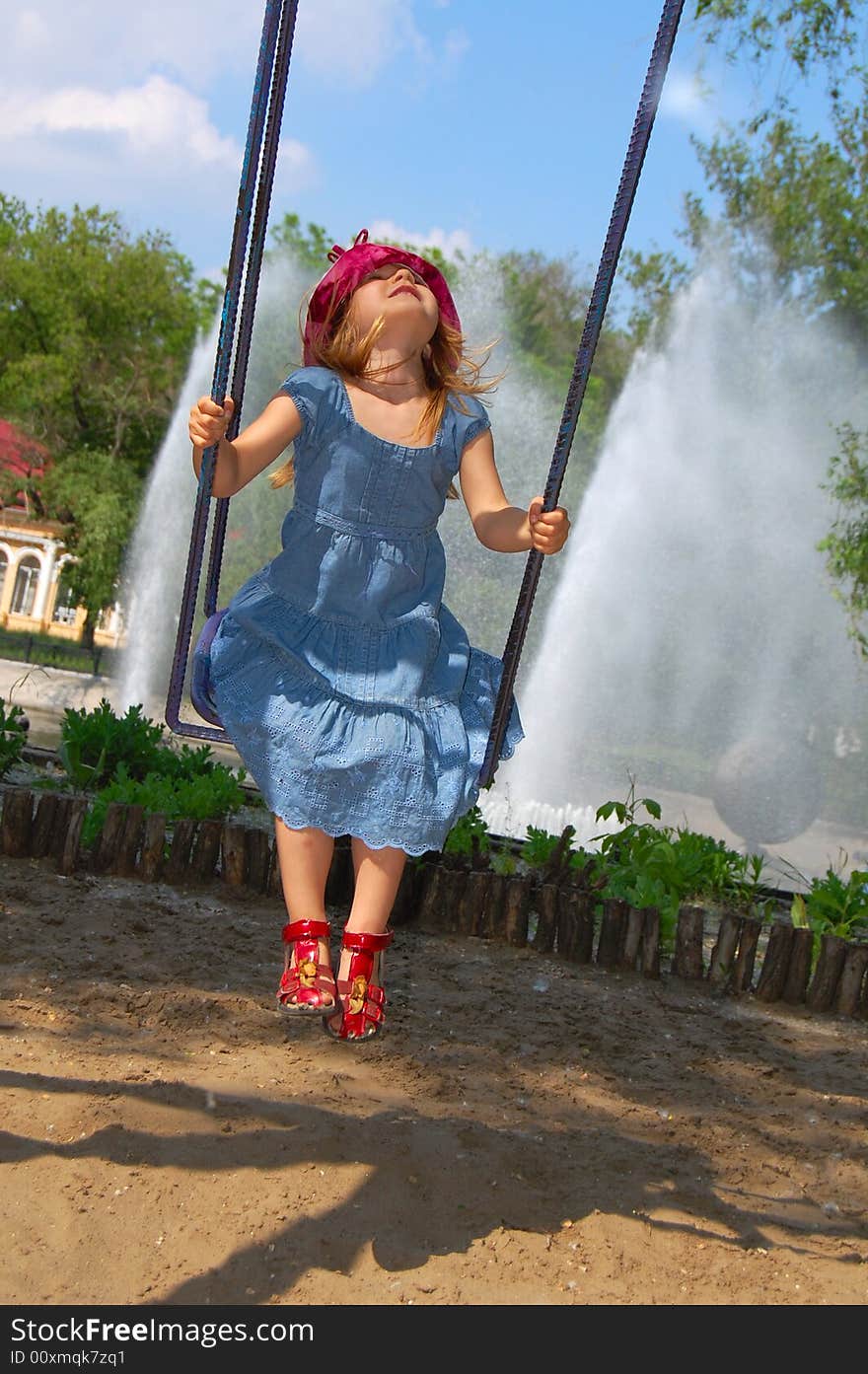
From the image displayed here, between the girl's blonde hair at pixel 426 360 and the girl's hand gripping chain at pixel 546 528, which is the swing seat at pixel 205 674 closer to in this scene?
the girl's blonde hair at pixel 426 360

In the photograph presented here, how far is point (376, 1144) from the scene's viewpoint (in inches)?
97.0

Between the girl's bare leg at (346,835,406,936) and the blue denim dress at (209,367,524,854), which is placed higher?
the blue denim dress at (209,367,524,854)

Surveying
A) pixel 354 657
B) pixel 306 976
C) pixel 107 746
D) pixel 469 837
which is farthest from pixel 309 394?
pixel 107 746

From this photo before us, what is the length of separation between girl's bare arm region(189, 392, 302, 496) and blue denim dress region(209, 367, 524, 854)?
4 cm

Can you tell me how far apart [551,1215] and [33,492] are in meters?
22.5

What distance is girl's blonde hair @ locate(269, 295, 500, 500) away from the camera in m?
2.61

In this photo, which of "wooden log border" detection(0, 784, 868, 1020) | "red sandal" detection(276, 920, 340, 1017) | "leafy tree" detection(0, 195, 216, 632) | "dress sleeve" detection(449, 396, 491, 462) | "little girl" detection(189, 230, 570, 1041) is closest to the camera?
"red sandal" detection(276, 920, 340, 1017)

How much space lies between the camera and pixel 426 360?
9.00ft

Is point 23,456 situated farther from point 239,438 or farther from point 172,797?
point 239,438

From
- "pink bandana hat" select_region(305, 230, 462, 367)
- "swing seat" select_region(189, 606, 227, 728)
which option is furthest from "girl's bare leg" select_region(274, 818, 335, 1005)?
"pink bandana hat" select_region(305, 230, 462, 367)

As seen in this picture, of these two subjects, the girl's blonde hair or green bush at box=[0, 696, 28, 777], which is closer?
the girl's blonde hair

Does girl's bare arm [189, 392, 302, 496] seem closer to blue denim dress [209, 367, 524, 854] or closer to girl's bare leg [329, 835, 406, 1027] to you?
blue denim dress [209, 367, 524, 854]

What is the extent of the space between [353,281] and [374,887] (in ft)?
3.89
